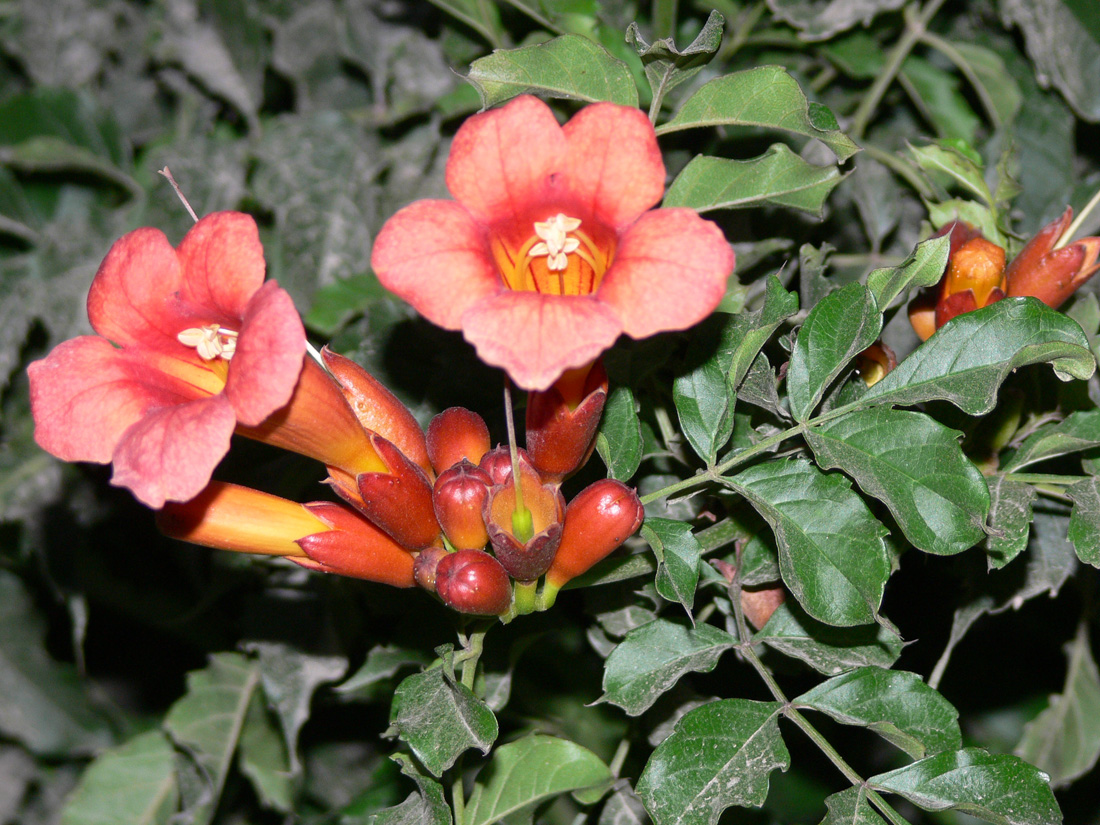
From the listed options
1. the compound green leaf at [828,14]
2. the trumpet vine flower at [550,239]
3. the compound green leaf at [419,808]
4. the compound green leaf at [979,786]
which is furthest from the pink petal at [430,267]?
the compound green leaf at [828,14]

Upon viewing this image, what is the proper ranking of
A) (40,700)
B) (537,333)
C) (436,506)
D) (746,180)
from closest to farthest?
1. (537,333)
2. (436,506)
3. (746,180)
4. (40,700)

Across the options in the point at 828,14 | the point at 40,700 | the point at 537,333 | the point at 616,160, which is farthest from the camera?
the point at 40,700

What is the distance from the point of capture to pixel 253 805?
2199 millimetres

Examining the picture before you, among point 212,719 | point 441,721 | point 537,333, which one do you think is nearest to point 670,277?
point 537,333

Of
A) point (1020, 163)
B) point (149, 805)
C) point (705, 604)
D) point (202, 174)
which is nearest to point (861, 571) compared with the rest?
point (705, 604)

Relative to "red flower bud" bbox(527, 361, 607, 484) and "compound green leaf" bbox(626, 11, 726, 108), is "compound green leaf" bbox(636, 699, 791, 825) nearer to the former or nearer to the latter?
"red flower bud" bbox(527, 361, 607, 484)

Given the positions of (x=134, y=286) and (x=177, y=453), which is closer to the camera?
(x=177, y=453)

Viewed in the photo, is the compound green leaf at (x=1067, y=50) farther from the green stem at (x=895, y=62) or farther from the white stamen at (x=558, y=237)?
the white stamen at (x=558, y=237)

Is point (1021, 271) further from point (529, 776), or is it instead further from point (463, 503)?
point (529, 776)

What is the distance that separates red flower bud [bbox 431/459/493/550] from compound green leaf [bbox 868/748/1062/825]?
1.95 ft

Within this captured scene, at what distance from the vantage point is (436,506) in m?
1.09

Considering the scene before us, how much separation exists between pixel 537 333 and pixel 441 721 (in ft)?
1.62

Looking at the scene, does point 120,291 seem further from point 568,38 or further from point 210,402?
point 568,38

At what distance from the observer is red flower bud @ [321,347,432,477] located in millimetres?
1137
